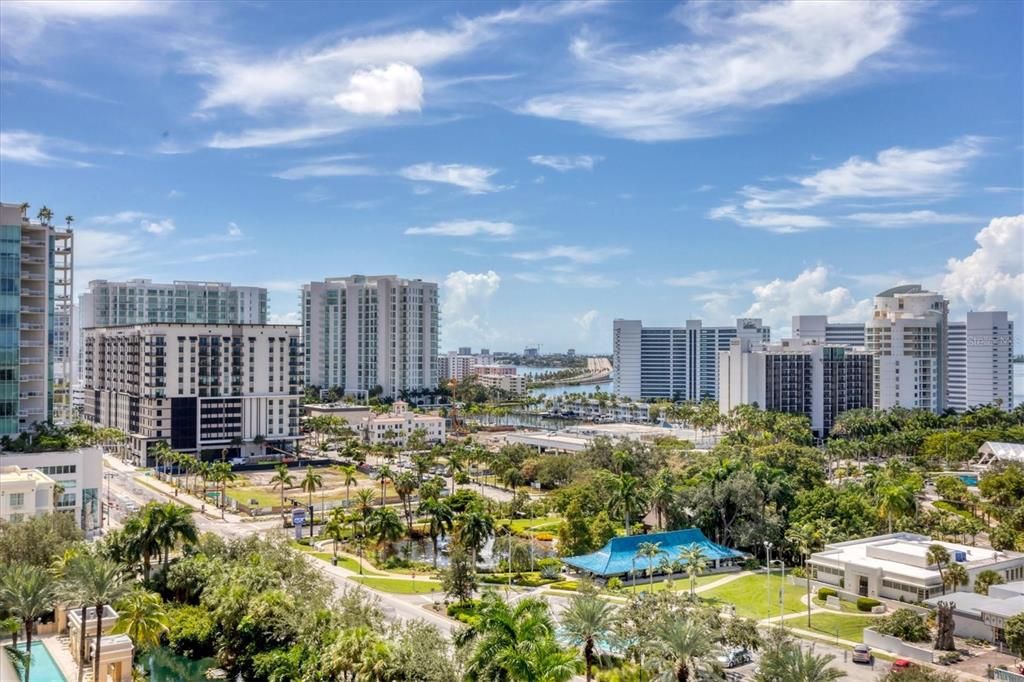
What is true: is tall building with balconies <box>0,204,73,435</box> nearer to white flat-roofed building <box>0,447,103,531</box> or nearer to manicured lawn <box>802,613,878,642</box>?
white flat-roofed building <box>0,447,103,531</box>

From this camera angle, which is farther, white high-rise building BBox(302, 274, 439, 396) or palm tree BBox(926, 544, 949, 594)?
white high-rise building BBox(302, 274, 439, 396)

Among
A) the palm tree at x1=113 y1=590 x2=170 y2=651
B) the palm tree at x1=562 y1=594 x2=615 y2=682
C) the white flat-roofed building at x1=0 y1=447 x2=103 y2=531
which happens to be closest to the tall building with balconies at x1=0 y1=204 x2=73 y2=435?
the white flat-roofed building at x1=0 y1=447 x2=103 y2=531

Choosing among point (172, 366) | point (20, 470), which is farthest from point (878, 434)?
point (20, 470)

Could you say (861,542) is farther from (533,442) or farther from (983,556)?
(533,442)

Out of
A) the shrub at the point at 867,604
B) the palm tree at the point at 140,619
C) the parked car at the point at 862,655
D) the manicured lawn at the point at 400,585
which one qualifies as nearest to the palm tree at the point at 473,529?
the manicured lawn at the point at 400,585

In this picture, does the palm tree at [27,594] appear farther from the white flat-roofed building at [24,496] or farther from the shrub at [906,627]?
the shrub at [906,627]

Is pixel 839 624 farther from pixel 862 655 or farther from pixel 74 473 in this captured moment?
pixel 74 473

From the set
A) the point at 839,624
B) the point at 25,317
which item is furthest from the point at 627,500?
the point at 25,317

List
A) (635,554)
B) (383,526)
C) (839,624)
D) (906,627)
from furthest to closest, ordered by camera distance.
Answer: (383,526), (635,554), (839,624), (906,627)
